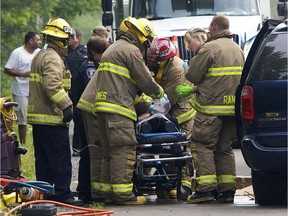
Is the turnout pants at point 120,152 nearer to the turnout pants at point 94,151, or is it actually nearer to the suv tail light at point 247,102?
the turnout pants at point 94,151

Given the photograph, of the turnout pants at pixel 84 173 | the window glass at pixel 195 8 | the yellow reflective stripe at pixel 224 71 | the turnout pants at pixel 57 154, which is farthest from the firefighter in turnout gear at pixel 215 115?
the window glass at pixel 195 8

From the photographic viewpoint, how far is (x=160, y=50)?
1191 cm

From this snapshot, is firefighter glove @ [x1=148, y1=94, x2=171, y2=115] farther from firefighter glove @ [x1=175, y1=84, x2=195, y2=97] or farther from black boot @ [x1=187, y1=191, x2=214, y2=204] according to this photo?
black boot @ [x1=187, y1=191, x2=214, y2=204]

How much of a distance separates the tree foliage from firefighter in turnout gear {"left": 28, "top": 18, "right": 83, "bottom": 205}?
16064mm

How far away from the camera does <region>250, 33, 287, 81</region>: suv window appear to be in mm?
10134

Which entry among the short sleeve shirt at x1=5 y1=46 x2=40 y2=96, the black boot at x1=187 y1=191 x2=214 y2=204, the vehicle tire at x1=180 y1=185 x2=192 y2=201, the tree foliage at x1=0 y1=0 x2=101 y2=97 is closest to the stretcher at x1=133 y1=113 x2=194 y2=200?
the vehicle tire at x1=180 y1=185 x2=192 y2=201

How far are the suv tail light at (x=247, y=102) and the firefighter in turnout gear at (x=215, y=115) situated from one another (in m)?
0.91

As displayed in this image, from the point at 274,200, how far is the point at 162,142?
1285 millimetres

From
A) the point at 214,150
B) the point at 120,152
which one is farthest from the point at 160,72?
the point at 120,152

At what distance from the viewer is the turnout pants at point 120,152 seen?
438 inches

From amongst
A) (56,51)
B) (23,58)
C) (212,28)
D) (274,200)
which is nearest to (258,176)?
(274,200)

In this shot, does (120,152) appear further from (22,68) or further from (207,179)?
(22,68)

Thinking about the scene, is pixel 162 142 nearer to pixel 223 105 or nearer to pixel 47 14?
Result: pixel 223 105

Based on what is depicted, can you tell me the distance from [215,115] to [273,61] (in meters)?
1.28
